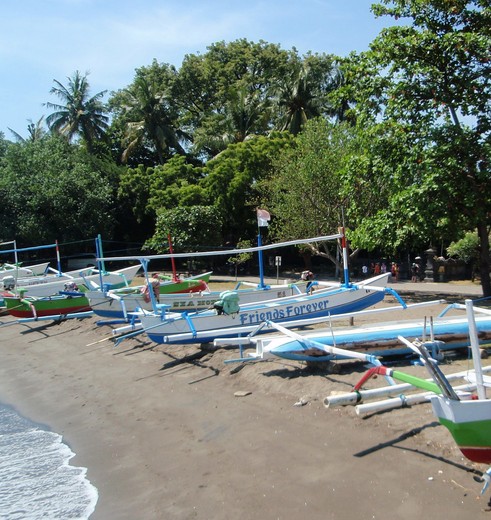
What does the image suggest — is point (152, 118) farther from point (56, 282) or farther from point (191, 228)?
point (56, 282)

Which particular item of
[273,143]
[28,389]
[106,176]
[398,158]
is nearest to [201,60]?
[106,176]

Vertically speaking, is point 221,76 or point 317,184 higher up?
point 221,76

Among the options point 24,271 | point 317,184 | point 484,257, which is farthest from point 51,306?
point 484,257

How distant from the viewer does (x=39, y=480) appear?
7992 millimetres

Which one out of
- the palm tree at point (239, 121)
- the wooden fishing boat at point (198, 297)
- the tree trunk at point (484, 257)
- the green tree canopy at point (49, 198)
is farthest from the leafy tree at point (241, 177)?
the wooden fishing boat at point (198, 297)

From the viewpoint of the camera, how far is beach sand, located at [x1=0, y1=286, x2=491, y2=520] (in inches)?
243

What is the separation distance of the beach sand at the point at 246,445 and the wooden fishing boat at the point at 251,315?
2.22ft

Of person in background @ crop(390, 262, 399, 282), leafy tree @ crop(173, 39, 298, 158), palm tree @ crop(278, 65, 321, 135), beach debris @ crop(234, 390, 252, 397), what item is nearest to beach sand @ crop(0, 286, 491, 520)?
beach debris @ crop(234, 390, 252, 397)

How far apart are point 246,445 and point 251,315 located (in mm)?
5495

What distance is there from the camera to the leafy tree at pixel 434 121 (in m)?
17.7

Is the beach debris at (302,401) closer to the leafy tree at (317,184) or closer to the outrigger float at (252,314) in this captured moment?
the outrigger float at (252,314)

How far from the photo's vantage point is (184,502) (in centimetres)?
665

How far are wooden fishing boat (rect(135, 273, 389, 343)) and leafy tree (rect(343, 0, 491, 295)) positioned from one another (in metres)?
5.37

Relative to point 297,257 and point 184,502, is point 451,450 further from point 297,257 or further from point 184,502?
point 297,257
